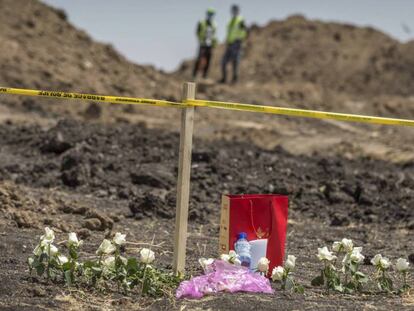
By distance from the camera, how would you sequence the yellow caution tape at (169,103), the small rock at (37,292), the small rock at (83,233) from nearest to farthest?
the small rock at (37,292), the yellow caution tape at (169,103), the small rock at (83,233)

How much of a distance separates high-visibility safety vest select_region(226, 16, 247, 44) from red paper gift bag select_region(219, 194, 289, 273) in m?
18.3

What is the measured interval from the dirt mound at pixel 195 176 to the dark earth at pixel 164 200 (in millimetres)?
18

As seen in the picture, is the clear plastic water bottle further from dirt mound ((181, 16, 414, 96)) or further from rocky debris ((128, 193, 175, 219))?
dirt mound ((181, 16, 414, 96))

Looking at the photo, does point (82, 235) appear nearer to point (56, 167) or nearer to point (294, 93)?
point (56, 167)

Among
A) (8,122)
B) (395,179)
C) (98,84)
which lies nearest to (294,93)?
(98,84)

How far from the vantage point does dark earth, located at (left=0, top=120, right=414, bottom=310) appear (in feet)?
19.5

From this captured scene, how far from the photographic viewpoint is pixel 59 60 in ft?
80.7

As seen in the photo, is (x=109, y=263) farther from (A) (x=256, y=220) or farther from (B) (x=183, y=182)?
(A) (x=256, y=220)

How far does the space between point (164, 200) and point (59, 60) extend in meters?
14.9

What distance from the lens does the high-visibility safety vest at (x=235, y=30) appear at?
81.4ft

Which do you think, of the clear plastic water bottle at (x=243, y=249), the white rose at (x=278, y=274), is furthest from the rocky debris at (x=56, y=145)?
the white rose at (x=278, y=274)

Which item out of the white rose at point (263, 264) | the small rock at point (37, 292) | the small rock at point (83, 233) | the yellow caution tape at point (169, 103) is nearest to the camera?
the small rock at point (37, 292)

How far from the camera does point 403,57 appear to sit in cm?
3828

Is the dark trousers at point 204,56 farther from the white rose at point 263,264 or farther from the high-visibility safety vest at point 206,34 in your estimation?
the white rose at point 263,264
